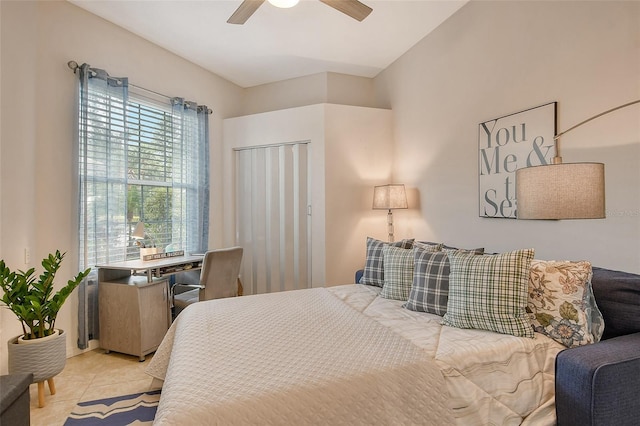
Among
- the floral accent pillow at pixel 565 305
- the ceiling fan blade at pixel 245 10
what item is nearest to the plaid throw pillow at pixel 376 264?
the floral accent pillow at pixel 565 305

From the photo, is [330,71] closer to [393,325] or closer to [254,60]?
[254,60]

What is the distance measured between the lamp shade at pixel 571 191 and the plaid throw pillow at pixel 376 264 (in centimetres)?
132

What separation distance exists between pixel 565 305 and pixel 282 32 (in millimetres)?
3100

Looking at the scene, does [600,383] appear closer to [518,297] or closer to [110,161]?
[518,297]

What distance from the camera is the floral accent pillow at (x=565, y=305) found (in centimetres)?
153

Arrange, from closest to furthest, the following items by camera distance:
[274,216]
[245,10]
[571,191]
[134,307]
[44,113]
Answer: [571,191]
[245,10]
[44,113]
[134,307]
[274,216]

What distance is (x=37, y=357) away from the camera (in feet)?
6.46

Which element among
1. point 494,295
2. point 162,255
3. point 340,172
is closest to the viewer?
point 494,295

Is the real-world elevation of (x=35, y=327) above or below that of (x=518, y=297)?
below

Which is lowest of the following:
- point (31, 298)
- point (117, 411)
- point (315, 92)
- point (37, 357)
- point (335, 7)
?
point (117, 411)

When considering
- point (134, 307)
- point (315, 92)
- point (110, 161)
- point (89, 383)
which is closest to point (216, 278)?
point (134, 307)

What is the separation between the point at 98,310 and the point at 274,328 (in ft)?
6.70

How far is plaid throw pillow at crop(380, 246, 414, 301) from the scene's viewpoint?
2.27 m

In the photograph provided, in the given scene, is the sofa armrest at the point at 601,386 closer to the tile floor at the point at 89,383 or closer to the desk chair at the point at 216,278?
the tile floor at the point at 89,383
